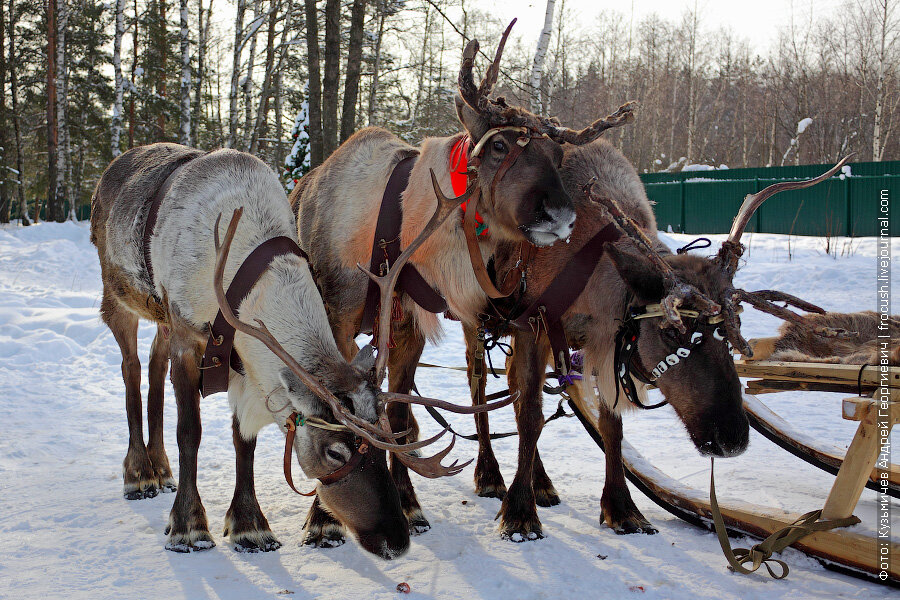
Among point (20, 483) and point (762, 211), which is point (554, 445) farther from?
point (762, 211)

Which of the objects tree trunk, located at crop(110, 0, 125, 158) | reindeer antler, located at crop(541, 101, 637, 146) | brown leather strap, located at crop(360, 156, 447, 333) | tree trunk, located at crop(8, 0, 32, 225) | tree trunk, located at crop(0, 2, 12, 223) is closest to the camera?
reindeer antler, located at crop(541, 101, 637, 146)

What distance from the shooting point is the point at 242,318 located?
10.3ft

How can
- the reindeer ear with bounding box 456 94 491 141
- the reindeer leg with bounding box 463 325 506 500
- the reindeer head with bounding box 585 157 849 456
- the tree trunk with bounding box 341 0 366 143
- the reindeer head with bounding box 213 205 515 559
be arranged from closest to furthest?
1. the reindeer head with bounding box 213 205 515 559
2. the reindeer head with bounding box 585 157 849 456
3. the reindeer ear with bounding box 456 94 491 141
4. the reindeer leg with bounding box 463 325 506 500
5. the tree trunk with bounding box 341 0 366 143

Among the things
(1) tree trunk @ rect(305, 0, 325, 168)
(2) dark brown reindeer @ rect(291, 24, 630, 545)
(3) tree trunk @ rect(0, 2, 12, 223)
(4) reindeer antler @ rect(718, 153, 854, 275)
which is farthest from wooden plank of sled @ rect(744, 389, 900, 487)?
(3) tree trunk @ rect(0, 2, 12, 223)

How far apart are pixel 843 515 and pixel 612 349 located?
3.92ft

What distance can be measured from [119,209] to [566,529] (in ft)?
10.4

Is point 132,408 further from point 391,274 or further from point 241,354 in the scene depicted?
point 391,274

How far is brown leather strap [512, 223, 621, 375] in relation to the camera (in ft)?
11.3

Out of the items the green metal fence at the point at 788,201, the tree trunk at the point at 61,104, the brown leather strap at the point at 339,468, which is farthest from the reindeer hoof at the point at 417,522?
the tree trunk at the point at 61,104

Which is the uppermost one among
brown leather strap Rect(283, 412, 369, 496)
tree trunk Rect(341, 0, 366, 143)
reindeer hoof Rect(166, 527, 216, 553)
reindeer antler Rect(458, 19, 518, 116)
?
tree trunk Rect(341, 0, 366, 143)

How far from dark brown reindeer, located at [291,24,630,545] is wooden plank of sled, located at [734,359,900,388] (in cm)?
104

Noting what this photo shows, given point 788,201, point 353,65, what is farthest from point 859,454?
point 788,201

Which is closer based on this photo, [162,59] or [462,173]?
[462,173]

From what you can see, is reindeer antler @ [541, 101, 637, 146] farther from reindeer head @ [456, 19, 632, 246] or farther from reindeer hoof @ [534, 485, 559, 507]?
reindeer hoof @ [534, 485, 559, 507]
